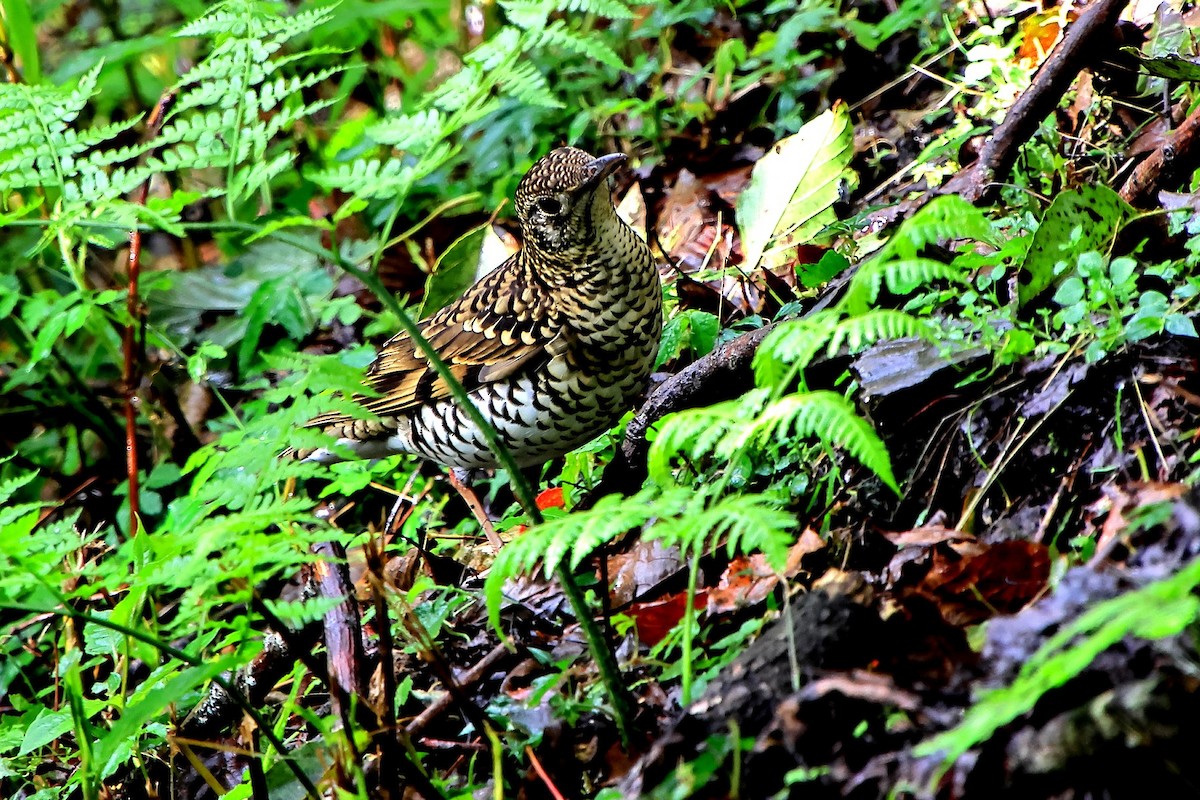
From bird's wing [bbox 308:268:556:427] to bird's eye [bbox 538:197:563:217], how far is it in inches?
12.1

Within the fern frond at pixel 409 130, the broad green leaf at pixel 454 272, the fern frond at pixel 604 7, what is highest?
the fern frond at pixel 604 7

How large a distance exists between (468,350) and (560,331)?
1.18ft

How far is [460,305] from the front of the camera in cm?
395

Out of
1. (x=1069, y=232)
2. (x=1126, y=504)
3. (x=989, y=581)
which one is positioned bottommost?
(x=989, y=581)

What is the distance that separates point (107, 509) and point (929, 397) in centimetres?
392

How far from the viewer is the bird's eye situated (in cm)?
346

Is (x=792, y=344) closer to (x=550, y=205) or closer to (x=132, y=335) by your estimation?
(x=550, y=205)

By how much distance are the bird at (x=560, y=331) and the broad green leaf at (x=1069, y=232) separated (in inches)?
45.8

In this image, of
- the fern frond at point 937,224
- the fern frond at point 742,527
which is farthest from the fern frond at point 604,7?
the fern frond at point 742,527

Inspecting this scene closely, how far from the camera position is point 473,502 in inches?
156

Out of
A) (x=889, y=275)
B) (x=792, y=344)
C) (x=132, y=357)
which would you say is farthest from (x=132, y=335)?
(x=889, y=275)

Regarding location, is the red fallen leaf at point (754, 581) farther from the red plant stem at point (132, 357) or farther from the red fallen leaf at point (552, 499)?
the red plant stem at point (132, 357)

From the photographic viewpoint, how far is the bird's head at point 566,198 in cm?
338

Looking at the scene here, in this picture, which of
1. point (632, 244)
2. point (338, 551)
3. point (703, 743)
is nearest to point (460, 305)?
point (632, 244)
